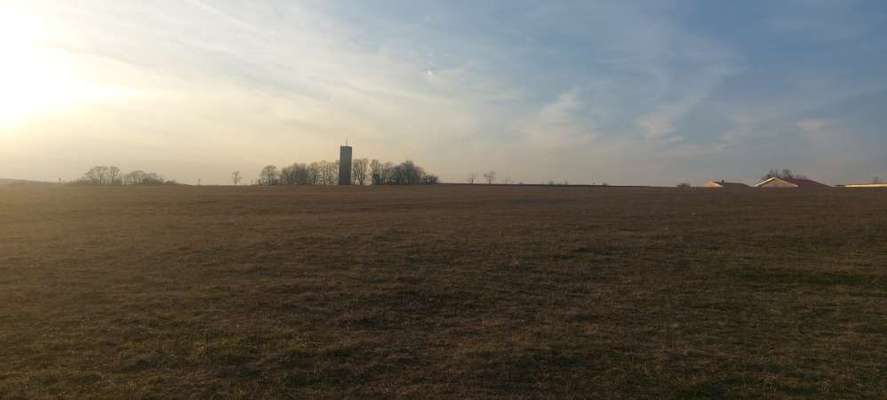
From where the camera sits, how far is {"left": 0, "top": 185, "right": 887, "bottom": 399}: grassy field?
6.77 metres

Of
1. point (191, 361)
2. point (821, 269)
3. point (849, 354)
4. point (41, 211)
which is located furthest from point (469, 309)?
point (41, 211)

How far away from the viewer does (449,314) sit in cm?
990

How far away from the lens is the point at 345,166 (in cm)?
9356

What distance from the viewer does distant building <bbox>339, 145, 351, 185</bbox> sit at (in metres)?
92.4

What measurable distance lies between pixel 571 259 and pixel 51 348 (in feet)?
34.0

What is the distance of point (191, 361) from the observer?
7.40 metres

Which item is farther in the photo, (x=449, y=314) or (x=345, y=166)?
(x=345, y=166)

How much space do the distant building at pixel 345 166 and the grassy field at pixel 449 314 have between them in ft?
239

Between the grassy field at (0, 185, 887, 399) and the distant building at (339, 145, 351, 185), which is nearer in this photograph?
the grassy field at (0, 185, 887, 399)

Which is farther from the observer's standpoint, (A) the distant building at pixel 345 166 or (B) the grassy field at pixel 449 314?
(A) the distant building at pixel 345 166

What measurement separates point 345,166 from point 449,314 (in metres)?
85.1

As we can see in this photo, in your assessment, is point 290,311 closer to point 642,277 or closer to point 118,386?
point 118,386

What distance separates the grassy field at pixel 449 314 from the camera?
6766 mm

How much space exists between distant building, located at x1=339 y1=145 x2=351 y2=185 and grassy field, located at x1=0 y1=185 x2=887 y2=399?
72.9m
